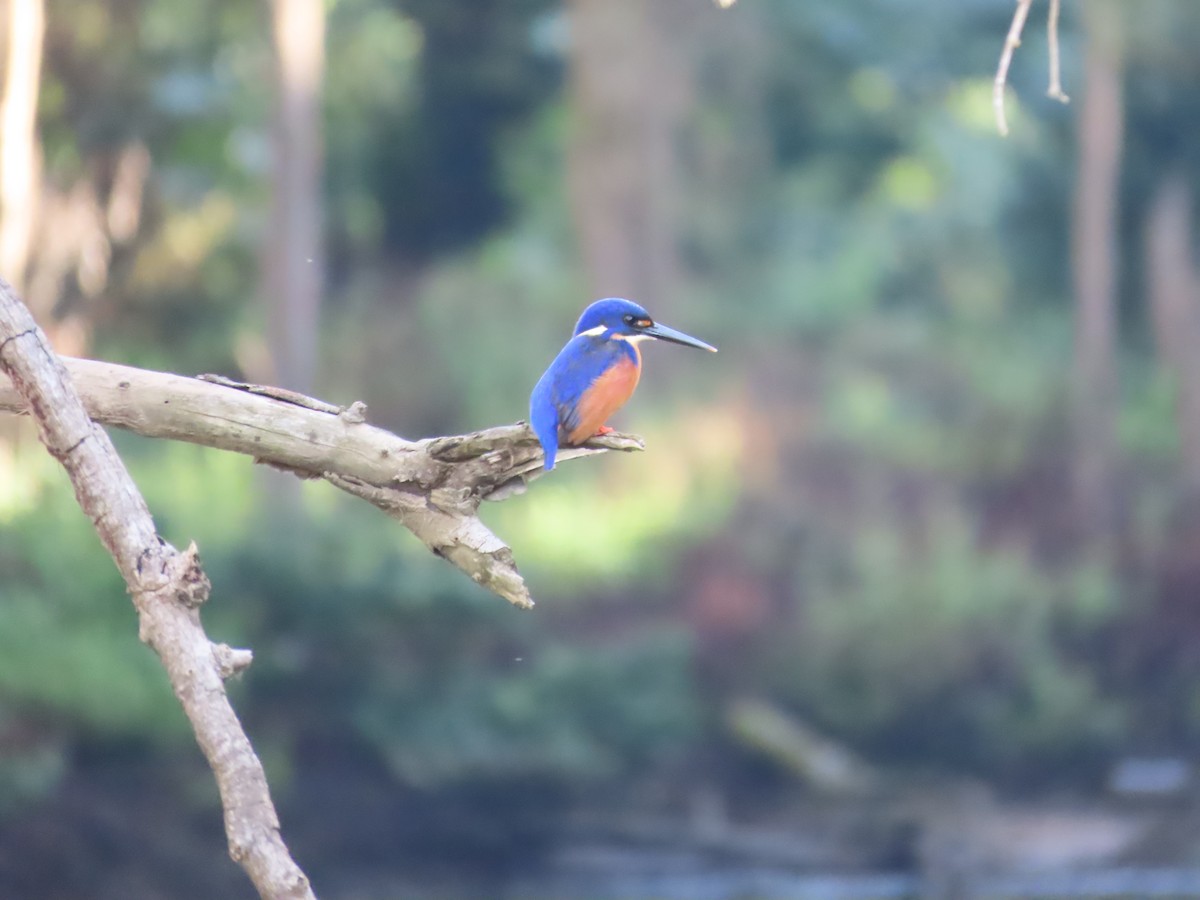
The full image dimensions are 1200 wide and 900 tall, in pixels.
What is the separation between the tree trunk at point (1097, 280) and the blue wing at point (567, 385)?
40.2ft

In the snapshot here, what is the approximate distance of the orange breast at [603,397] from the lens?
378 cm

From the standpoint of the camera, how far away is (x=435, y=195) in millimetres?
19391

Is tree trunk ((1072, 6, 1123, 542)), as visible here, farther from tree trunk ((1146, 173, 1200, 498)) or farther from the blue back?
the blue back

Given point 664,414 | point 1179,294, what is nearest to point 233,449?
point 664,414

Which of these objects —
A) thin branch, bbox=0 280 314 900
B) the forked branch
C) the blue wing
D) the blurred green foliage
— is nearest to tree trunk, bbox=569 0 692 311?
the blurred green foliage

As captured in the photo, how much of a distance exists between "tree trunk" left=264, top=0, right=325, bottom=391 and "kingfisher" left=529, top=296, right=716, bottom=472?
9.95 m

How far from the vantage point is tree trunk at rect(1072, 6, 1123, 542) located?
1571 centimetres

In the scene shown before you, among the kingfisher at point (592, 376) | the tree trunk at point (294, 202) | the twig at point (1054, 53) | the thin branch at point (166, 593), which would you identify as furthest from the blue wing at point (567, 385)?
the tree trunk at point (294, 202)

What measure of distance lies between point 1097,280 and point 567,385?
43.2 ft

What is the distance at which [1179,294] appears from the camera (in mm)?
16188

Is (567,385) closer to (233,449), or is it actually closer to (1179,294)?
(233,449)

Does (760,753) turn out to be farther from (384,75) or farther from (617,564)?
(384,75)

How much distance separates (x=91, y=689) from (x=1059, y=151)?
35.0ft

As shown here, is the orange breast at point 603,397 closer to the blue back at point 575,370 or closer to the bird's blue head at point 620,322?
the blue back at point 575,370
